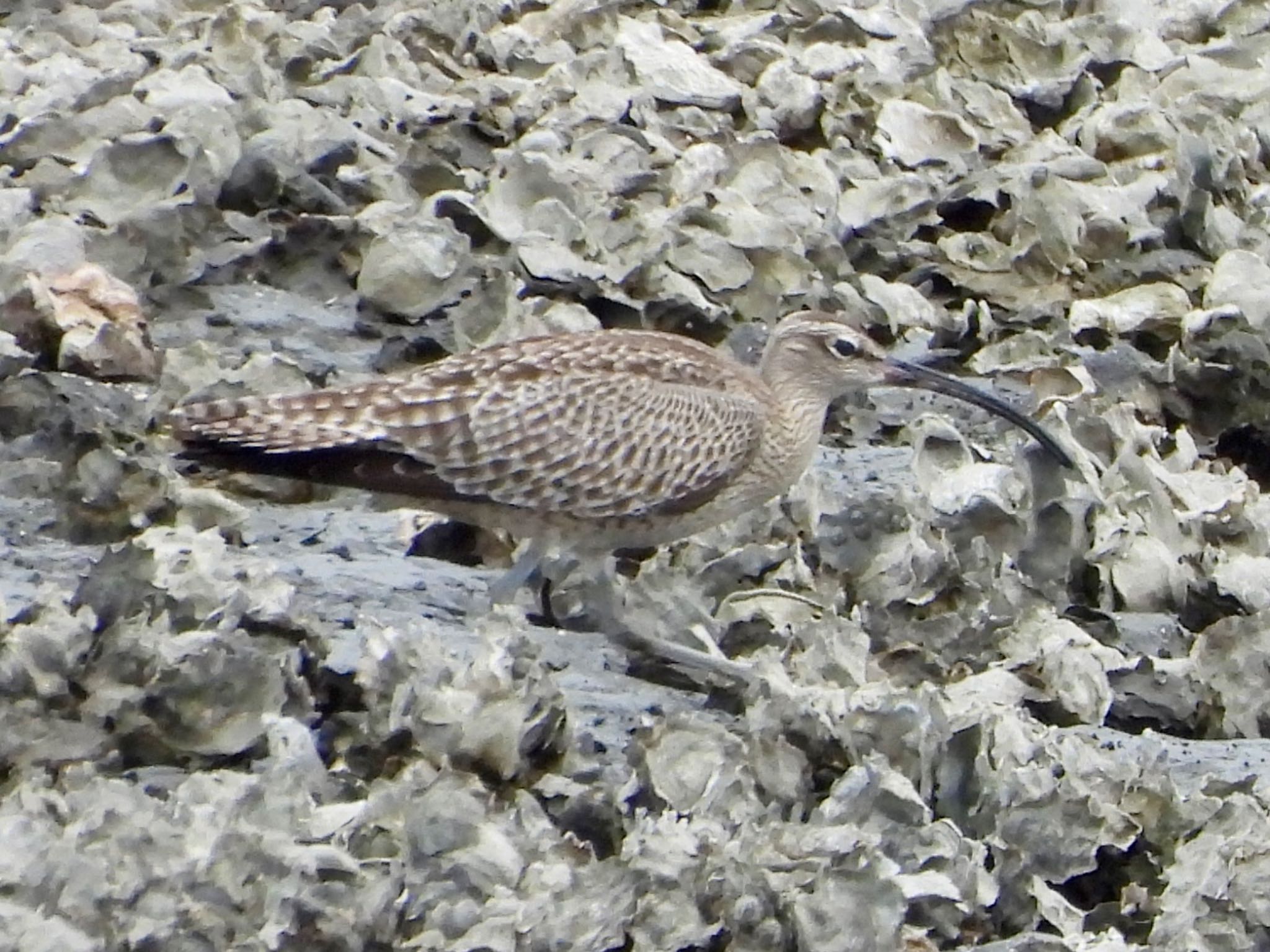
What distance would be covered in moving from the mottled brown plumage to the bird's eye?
241 mm

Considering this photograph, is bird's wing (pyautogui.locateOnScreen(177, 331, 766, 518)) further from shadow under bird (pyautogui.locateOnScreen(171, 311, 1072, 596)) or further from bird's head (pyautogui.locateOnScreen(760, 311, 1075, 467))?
bird's head (pyautogui.locateOnScreen(760, 311, 1075, 467))

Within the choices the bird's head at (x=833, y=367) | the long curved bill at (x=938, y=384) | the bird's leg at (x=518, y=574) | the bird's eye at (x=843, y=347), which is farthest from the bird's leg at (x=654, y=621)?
the long curved bill at (x=938, y=384)

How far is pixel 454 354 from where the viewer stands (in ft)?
21.5

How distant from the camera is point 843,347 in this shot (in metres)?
6.56

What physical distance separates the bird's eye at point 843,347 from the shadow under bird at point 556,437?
0.24m

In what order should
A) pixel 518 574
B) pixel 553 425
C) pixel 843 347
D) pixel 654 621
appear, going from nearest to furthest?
1. pixel 654 621
2. pixel 518 574
3. pixel 553 425
4. pixel 843 347

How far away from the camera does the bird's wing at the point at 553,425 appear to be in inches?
223

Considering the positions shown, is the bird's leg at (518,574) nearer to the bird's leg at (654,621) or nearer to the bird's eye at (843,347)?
the bird's leg at (654,621)

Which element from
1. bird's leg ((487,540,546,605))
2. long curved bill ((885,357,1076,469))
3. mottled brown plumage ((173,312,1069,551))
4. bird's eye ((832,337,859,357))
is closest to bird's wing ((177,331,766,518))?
mottled brown plumage ((173,312,1069,551))

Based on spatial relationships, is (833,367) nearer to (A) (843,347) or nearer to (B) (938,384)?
(A) (843,347)

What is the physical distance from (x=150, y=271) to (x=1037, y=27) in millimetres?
4219

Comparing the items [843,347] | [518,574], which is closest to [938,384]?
[843,347]

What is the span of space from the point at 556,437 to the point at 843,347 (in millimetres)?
1014

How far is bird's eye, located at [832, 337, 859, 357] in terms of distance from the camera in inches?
258
